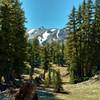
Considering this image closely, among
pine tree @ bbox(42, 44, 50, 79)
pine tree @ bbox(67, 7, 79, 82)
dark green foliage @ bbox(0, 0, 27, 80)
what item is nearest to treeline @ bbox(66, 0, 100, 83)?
pine tree @ bbox(67, 7, 79, 82)

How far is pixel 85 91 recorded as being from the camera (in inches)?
1954

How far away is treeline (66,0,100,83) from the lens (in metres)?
76.4

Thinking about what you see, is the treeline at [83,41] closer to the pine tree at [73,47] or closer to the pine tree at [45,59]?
the pine tree at [73,47]

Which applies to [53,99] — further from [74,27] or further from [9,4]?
[74,27]

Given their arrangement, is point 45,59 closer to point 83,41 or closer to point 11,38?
point 83,41

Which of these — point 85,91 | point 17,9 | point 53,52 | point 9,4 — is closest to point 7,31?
point 9,4

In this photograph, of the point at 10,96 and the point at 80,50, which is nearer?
the point at 10,96

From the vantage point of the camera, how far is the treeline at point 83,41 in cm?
7644

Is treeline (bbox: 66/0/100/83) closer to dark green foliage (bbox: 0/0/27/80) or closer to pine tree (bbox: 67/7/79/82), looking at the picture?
pine tree (bbox: 67/7/79/82)

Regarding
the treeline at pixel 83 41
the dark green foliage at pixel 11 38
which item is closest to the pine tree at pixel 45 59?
the treeline at pixel 83 41

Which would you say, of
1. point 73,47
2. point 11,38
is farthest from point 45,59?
point 11,38

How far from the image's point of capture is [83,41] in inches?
3088

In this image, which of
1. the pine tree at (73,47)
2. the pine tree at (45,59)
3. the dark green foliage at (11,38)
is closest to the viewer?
the dark green foliage at (11,38)

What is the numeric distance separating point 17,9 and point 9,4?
4.53 meters
